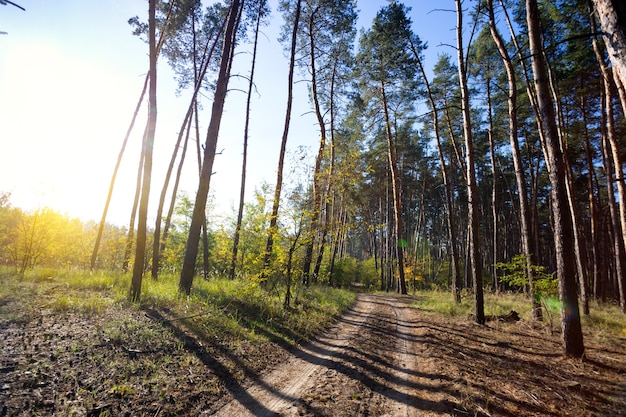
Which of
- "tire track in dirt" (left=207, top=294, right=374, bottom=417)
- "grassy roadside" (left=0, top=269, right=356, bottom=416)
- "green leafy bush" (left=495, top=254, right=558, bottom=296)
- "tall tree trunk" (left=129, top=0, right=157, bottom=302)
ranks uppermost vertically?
"tall tree trunk" (left=129, top=0, right=157, bottom=302)

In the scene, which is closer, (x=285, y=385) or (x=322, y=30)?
(x=285, y=385)

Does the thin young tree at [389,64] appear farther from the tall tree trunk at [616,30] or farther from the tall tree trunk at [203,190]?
the tall tree trunk at [616,30]

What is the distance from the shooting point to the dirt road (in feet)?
11.1

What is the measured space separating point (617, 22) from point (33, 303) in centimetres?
1023

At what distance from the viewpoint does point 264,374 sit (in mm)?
4363

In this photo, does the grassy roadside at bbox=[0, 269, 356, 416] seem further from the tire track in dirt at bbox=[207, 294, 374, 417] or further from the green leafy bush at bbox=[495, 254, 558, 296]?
the green leafy bush at bbox=[495, 254, 558, 296]

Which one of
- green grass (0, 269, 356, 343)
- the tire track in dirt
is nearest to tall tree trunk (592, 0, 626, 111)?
the tire track in dirt

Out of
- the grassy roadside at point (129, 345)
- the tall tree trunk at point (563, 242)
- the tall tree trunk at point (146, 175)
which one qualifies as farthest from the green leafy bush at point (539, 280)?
the tall tree trunk at point (146, 175)

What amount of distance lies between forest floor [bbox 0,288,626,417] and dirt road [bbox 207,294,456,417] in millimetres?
19

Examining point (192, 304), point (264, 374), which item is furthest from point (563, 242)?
point (192, 304)

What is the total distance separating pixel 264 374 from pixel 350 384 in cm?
140

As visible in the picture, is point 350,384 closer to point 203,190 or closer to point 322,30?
point 203,190

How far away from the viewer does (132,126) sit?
50.4 ft

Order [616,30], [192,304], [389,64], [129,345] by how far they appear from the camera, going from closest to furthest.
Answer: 1. [616,30]
2. [129,345]
3. [192,304]
4. [389,64]
